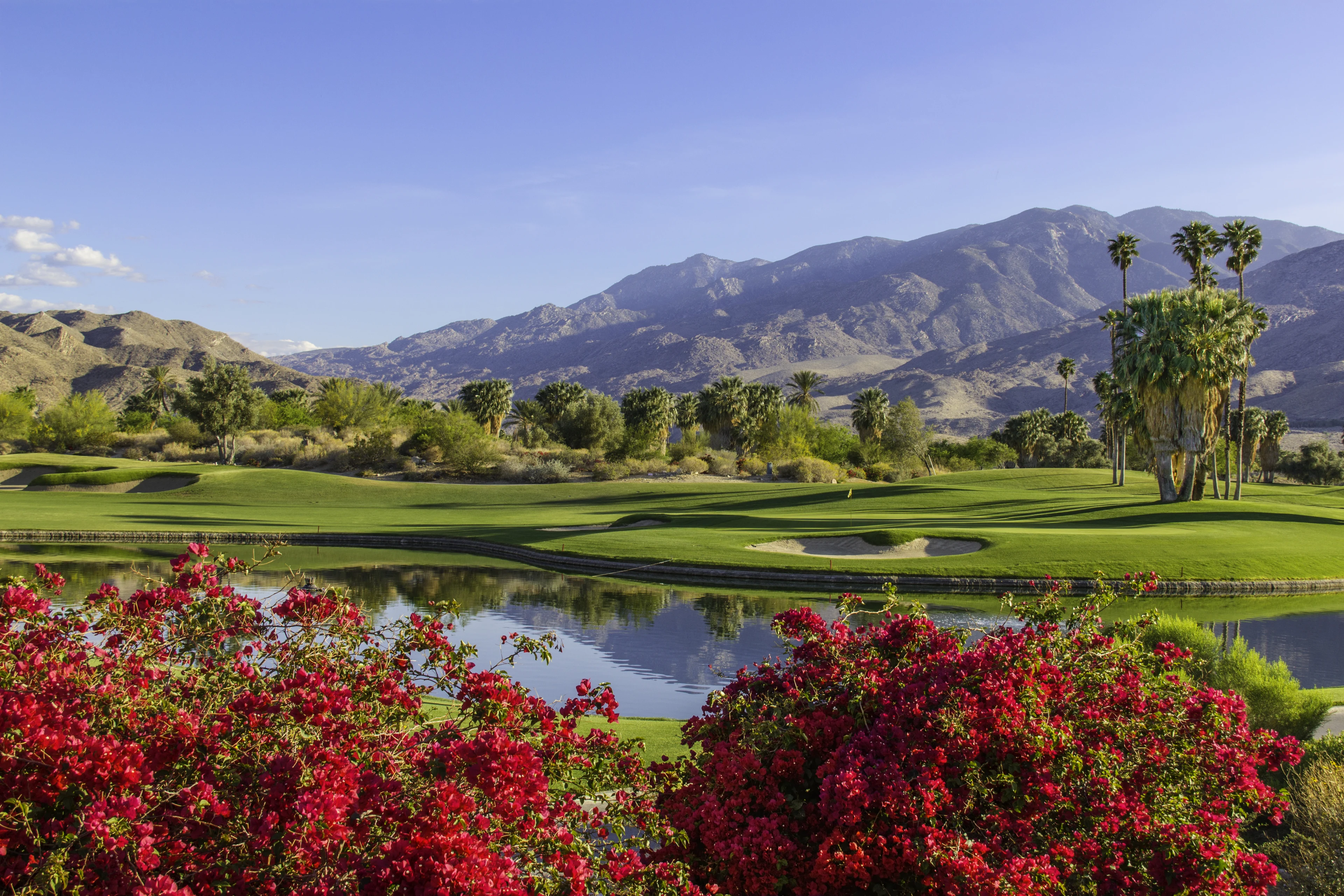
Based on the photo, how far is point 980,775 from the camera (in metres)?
4.75

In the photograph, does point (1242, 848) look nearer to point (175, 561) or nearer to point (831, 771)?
point (831, 771)

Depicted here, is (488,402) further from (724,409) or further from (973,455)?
(973,455)

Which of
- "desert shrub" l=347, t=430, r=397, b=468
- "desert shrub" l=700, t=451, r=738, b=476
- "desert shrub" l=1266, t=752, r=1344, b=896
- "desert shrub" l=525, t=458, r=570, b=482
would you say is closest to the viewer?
"desert shrub" l=1266, t=752, r=1344, b=896

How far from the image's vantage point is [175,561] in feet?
16.6

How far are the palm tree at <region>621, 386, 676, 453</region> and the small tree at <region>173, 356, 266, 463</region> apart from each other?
31.0 metres

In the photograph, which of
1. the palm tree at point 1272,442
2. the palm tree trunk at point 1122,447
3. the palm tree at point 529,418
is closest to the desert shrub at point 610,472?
the palm tree at point 529,418

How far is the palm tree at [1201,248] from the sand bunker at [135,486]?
57.3 m

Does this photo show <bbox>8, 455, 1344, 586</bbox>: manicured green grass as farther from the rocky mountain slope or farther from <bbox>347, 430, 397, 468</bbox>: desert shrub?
the rocky mountain slope

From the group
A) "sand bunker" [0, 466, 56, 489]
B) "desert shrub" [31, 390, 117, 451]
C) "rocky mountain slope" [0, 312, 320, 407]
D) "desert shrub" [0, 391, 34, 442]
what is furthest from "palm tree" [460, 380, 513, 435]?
"rocky mountain slope" [0, 312, 320, 407]

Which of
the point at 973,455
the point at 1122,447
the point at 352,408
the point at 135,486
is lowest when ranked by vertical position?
the point at 135,486

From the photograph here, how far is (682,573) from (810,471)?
136 feet

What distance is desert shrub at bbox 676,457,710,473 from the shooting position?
6781cm

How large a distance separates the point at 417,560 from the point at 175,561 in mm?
26839

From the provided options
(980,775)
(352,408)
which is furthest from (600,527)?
(352,408)
